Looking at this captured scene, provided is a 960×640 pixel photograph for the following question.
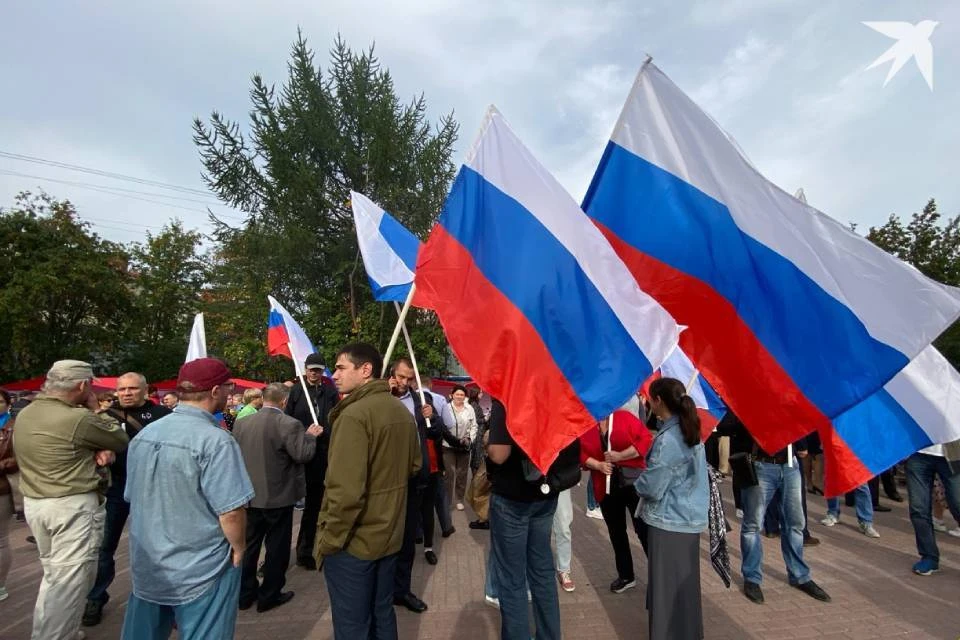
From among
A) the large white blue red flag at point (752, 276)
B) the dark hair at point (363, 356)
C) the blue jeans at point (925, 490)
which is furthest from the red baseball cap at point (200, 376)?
the blue jeans at point (925, 490)

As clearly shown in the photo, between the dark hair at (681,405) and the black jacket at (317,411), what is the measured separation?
3.44 m

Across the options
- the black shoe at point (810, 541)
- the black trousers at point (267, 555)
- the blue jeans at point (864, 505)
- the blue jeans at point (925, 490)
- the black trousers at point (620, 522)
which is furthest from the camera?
the blue jeans at point (864, 505)

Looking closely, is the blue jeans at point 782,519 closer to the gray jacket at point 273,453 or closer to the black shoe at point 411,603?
the black shoe at point 411,603

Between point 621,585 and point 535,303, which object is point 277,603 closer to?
point 621,585

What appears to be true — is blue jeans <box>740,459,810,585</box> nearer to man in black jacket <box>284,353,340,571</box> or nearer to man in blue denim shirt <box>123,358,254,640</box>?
man in black jacket <box>284,353,340,571</box>

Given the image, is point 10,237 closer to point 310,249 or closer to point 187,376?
point 310,249

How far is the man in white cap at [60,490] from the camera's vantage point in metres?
3.42

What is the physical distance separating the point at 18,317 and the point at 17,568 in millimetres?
23322

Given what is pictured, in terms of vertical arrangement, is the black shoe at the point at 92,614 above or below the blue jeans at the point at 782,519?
below

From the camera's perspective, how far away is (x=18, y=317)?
2314 centimetres

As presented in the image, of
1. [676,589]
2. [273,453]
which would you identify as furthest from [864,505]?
[273,453]

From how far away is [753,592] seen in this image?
4754 mm

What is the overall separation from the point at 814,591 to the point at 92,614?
20.4 feet

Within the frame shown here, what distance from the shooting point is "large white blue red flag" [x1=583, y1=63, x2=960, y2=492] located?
285cm
